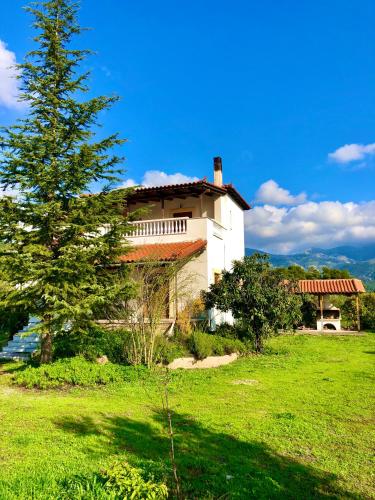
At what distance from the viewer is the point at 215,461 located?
559cm

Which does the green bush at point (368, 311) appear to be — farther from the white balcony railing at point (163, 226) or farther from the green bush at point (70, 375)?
the green bush at point (70, 375)

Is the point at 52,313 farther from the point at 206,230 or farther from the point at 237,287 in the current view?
the point at 206,230

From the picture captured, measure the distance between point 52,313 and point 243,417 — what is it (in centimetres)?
623

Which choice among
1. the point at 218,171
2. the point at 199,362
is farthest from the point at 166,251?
the point at 218,171

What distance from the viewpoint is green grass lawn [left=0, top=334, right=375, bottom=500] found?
4.88 metres

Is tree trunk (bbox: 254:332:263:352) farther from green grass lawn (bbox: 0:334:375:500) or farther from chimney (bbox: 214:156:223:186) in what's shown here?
chimney (bbox: 214:156:223:186)

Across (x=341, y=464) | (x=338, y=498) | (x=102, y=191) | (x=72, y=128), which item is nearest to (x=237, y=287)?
(x=102, y=191)

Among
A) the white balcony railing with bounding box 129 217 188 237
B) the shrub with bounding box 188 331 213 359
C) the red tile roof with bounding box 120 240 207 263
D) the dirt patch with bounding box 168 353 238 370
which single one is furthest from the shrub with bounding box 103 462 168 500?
the white balcony railing with bounding box 129 217 188 237

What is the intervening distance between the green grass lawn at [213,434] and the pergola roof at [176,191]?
33.4 feet

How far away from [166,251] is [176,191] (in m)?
4.27

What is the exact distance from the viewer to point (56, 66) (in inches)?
476

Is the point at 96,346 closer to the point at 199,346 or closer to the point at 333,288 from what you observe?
the point at 199,346

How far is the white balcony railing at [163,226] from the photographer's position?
1873 centimetres

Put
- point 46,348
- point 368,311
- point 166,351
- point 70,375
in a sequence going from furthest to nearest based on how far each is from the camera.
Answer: point 368,311 → point 166,351 → point 46,348 → point 70,375
